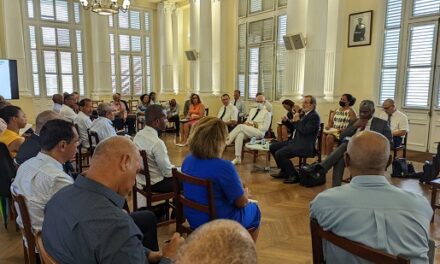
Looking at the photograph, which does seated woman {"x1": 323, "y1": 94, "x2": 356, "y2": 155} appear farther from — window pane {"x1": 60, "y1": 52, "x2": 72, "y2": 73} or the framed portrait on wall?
window pane {"x1": 60, "y1": 52, "x2": 72, "y2": 73}

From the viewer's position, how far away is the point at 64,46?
1079 centimetres

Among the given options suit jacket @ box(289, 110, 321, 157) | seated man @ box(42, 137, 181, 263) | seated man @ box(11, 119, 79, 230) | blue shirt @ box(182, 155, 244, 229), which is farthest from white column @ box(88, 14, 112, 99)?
seated man @ box(42, 137, 181, 263)

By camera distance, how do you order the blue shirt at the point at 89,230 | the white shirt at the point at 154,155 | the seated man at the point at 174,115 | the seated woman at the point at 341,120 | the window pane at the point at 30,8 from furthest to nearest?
A: the window pane at the point at 30,8, the seated man at the point at 174,115, the seated woman at the point at 341,120, the white shirt at the point at 154,155, the blue shirt at the point at 89,230

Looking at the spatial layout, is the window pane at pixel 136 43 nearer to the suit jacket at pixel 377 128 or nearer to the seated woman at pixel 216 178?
the suit jacket at pixel 377 128

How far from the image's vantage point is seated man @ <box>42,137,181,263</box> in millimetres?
1206

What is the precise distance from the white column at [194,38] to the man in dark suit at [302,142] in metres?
5.93

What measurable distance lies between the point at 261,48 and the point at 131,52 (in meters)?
4.92

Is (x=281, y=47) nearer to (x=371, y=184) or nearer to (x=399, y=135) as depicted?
(x=399, y=135)

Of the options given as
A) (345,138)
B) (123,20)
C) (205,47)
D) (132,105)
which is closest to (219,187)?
(345,138)

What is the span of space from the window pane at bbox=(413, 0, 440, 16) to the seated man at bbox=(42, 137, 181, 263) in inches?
276

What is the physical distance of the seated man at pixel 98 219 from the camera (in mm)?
1206

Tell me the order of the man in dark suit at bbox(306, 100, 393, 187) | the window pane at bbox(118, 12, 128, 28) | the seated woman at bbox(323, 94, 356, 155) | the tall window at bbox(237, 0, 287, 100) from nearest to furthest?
1. the man in dark suit at bbox(306, 100, 393, 187)
2. the seated woman at bbox(323, 94, 356, 155)
3. the tall window at bbox(237, 0, 287, 100)
4. the window pane at bbox(118, 12, 128, 28)

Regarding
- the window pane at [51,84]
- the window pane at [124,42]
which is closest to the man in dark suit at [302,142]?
the window pane at [51,84]

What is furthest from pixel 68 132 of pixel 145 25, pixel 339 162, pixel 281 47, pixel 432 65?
pixel 145 25
